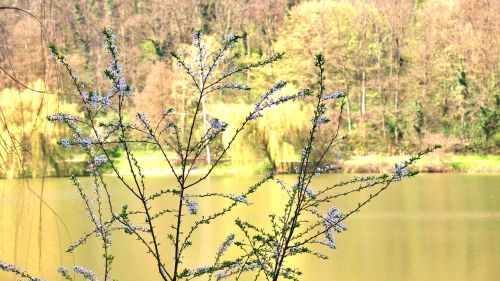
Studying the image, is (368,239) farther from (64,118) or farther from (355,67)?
(355,67)

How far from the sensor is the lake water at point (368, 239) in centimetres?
801

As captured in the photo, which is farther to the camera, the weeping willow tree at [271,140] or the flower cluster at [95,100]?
the weeping willow tree at [271,140]

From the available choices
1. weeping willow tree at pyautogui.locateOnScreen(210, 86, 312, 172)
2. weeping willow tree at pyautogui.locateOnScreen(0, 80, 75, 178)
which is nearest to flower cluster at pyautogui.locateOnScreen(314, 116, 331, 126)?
weeping willow tree at pyautogui.locateOnScreen(0, 80, 75, 178)

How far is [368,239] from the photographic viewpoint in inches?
399

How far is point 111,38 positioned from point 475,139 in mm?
23377

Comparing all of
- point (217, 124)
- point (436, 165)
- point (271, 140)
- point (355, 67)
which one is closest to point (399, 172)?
point (217, 124)

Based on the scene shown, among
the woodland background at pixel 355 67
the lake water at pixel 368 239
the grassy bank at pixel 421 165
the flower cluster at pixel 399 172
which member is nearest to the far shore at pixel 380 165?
the grassy bank at pixel 421 165

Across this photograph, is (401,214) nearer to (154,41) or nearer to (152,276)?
(152,276)

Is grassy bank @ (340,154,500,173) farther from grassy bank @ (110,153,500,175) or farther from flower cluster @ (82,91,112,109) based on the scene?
flower cluster @ (82,91,112,109)

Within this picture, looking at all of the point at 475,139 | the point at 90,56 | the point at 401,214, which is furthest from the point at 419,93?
the point at 401,214

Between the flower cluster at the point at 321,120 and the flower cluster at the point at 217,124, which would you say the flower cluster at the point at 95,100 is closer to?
the flower cluster at the point at 217,124

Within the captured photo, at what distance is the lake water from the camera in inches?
315

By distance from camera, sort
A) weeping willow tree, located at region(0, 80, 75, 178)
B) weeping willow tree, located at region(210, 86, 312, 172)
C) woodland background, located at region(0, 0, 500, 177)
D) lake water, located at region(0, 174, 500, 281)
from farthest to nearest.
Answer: woodland background, located at region(0, 0, 500, 177) < weeping willow tree, located at region(210, 86, 312, 172) < lake water, located at region(0, 174, 500, 281) < weeping willow tree, located at region(0, 80, 75, 178)

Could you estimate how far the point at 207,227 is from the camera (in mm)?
11242
